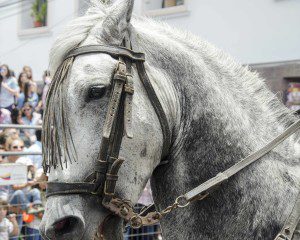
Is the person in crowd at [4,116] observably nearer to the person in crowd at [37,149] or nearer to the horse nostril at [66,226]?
the person in crowd at [37,149]

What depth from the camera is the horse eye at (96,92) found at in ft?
8.11

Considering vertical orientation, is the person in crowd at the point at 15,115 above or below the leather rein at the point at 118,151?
below

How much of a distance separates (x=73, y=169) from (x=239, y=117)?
31.7 inches

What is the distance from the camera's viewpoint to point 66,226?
2.46 meters

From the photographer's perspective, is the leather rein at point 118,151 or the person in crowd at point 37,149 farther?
the person in crowd at point 37,149

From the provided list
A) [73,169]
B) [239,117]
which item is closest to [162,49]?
[239,117]

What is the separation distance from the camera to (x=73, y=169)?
8.02ft

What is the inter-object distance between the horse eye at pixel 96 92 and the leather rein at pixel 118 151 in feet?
0.15

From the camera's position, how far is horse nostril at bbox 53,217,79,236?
243 cm

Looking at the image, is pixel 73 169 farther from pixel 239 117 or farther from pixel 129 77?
pixel 239 117

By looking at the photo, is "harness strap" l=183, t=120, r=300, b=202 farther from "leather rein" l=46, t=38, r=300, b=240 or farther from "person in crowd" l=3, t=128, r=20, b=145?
"person in crowd" l=3, t=128, r=20, b=145

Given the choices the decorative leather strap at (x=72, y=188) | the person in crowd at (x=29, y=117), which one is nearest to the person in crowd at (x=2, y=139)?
the person in crowd at (x=29, y=117)

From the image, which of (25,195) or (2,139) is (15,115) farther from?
(25,195)

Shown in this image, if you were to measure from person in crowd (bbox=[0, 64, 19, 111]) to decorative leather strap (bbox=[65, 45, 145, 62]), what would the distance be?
879cm
